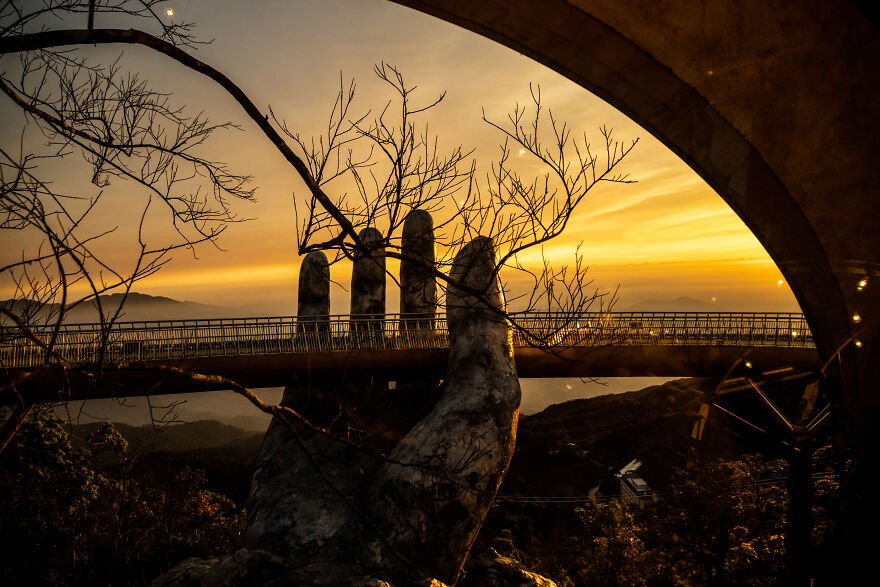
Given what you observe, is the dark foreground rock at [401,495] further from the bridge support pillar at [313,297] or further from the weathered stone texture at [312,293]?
the weathered stone texture at [312,293]

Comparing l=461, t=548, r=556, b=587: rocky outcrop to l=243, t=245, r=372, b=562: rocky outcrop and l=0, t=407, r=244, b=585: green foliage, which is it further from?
l=0, t=407, r=244, b=585: green foliage

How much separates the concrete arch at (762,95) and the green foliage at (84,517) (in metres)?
15.5

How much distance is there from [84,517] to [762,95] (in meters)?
22.3

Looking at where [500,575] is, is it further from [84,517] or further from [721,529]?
[84,517]

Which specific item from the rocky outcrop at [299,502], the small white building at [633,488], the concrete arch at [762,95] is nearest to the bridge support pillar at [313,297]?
the rocky outcrop at [299,502]

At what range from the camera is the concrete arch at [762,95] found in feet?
9.97

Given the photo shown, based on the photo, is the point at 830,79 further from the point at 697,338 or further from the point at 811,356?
the point at 811,356

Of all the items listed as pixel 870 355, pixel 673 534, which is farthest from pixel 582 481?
Result: pixel 870 355

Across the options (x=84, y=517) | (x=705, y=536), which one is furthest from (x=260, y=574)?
(x=705, y=536)

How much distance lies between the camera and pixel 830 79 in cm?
326

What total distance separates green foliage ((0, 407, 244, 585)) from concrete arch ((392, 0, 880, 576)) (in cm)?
1555

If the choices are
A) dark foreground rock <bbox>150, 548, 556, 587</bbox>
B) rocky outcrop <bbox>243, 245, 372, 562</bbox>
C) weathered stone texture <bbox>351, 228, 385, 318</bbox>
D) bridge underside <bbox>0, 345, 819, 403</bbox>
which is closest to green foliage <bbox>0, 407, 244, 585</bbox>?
bridge underside <bbox>0, 345, 819, 403</bbox>

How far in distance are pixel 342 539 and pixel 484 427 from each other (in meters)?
4.10

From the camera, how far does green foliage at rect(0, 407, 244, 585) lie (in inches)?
569
